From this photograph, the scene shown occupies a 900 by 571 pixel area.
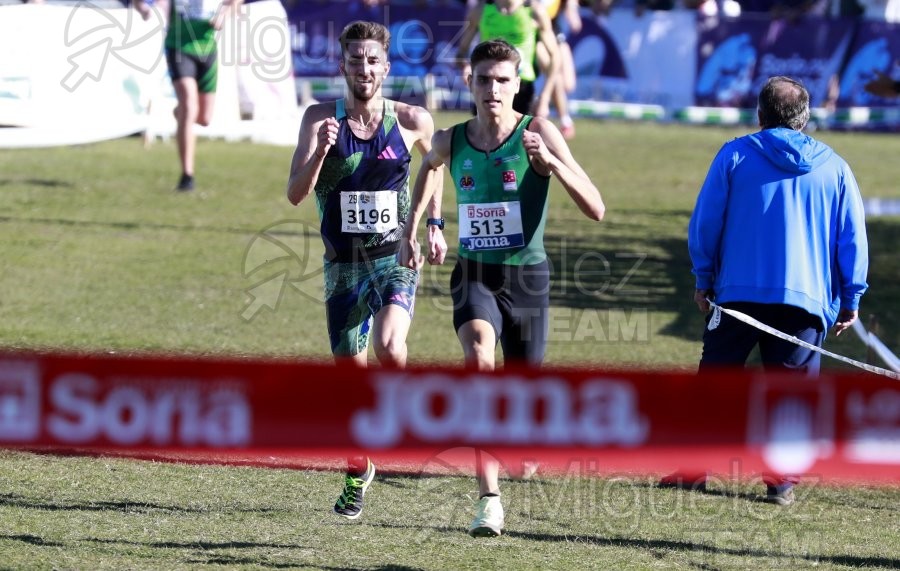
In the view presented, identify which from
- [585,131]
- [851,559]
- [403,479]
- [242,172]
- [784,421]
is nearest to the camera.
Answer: [784,421]

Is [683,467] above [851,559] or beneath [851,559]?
above

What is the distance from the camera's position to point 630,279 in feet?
40.5

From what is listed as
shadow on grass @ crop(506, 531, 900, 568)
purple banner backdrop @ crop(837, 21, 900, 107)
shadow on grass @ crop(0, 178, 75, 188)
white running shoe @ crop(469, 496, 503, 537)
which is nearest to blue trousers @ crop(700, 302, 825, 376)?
shadow on grass @ crop(506, 531, 900, 568)

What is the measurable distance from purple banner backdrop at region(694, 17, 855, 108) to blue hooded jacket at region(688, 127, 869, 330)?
2081 cm

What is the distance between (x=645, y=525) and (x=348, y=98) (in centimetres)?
236

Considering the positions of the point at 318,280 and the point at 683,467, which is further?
the point at 318,280

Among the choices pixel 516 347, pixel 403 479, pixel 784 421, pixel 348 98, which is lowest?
pixel 403 479

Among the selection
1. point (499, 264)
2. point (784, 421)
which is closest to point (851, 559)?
point (499, 264)

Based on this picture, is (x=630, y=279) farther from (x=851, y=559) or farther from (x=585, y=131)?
(x=585, y=131)

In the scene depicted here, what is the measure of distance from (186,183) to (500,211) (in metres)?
9.05

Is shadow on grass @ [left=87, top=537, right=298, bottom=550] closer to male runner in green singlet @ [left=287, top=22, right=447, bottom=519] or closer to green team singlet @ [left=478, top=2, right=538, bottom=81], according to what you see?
male runner in green singlet @ [left=287, top=22, right=447, bottom=519]

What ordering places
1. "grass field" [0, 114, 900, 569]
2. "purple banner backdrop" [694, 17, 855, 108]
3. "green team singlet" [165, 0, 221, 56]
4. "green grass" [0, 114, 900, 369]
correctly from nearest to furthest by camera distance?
"grass field" [0, 114, 900, 569], "green grass" [0, 114, 900, 369], "green team singlet" [165, 0, 221, 56], "purple banner backdrop" [694, 17, 855, 108]

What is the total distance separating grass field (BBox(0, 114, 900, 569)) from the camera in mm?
5836

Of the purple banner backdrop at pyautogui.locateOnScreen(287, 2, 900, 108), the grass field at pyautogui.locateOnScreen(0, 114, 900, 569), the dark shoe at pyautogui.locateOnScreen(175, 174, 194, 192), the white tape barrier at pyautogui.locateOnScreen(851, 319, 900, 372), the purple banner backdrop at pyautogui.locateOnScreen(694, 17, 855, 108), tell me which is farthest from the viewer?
the purple banner backdrop at pyautogui.locateOnScreen(694, 17, 855, 108)
